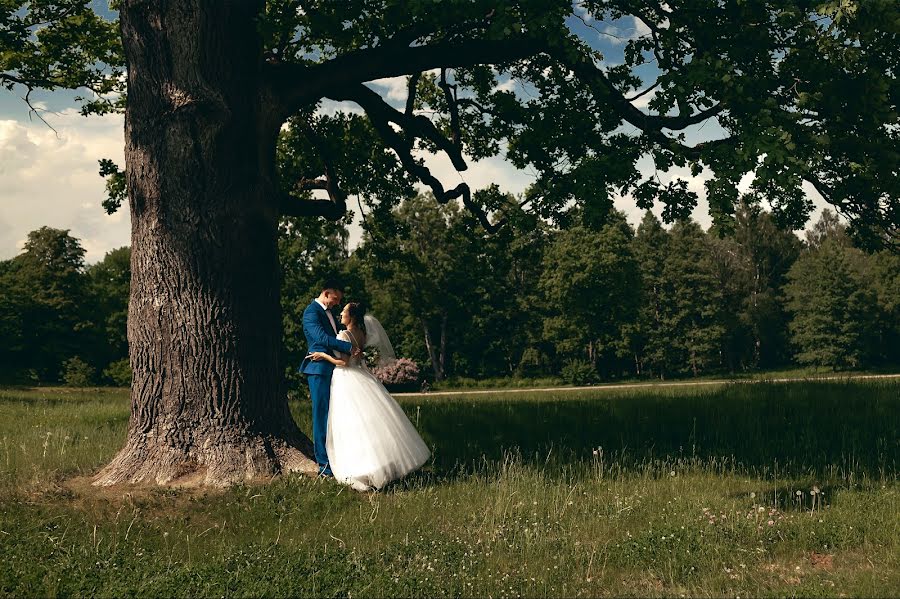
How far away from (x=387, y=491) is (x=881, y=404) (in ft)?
32.5

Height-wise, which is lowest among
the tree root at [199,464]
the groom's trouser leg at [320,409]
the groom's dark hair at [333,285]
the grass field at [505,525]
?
the grass field at [505,525]

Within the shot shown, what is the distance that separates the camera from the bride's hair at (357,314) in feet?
30.1

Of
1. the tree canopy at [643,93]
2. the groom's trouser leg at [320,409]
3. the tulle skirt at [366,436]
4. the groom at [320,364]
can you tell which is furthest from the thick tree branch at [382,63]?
the tulle skirt at [366,436]

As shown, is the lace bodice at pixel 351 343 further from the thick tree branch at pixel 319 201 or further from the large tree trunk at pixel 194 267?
the thick tree branch at pixel 319 201

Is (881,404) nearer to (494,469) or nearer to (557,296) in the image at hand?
(494,469)

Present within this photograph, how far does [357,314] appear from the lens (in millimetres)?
9227

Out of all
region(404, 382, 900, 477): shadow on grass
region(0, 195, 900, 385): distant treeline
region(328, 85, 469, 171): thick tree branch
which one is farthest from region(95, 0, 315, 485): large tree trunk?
region(0, 195, 900, 385): distant treeline

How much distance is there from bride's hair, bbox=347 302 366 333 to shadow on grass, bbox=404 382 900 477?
216 cm

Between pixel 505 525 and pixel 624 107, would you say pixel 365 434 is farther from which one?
pixel 624 107

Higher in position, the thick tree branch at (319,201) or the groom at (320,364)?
the thick tree branch at (319,201)

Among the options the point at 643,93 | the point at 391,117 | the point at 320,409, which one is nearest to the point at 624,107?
the point at 643,93

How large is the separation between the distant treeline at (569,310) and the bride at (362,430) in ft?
131

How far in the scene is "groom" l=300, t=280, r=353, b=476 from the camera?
29.3ft

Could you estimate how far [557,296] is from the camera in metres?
57.5
